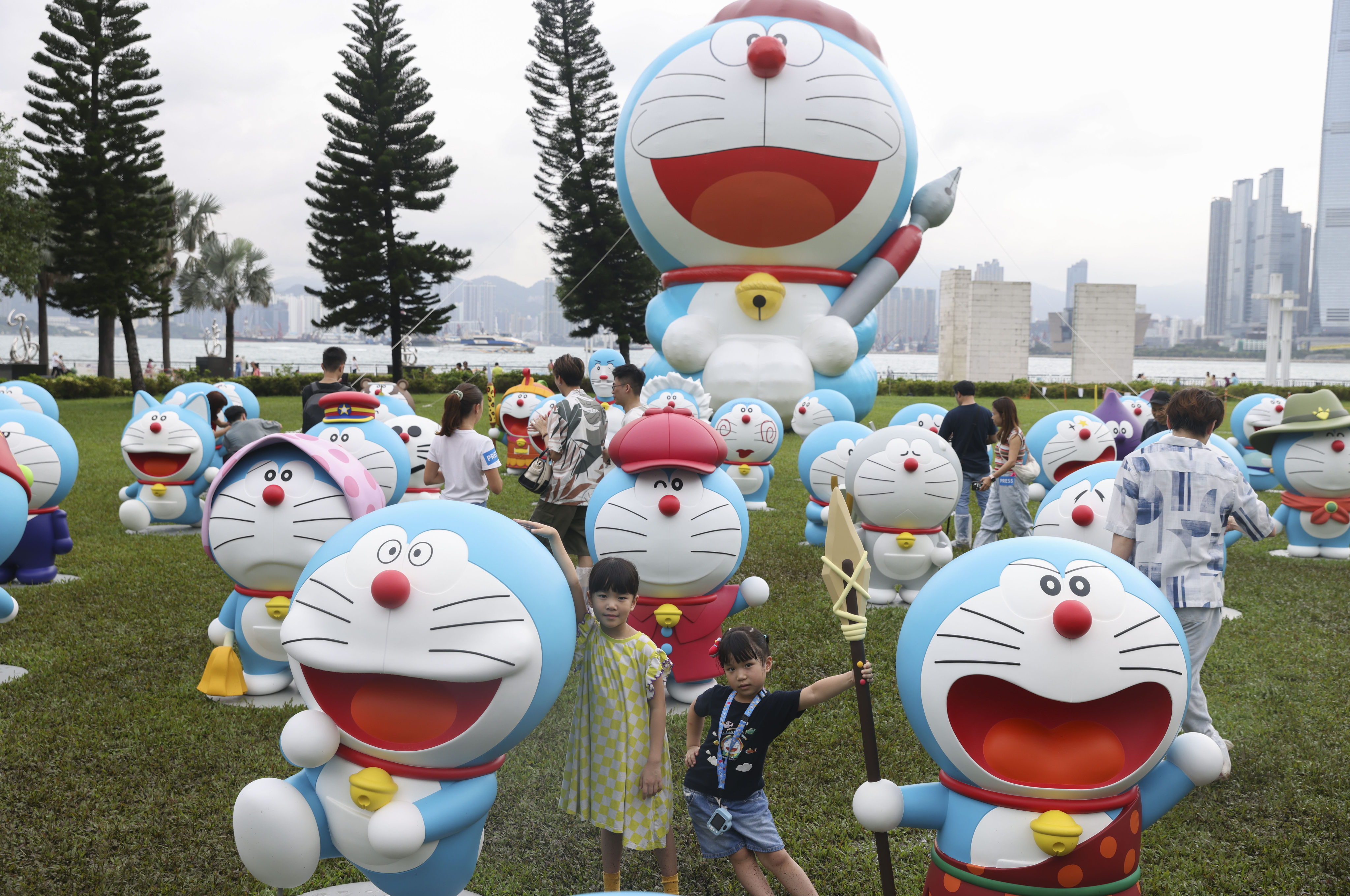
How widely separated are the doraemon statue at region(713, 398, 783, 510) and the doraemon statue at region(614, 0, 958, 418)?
2.47m

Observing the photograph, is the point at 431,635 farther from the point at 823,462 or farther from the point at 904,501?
the point at 823,462

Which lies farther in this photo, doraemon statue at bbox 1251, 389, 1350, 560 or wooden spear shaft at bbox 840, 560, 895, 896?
doraemon statue at bbox 1251, 389, 1350, 560

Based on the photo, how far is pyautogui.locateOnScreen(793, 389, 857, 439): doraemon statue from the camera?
1114 cm

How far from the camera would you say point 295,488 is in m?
4.36

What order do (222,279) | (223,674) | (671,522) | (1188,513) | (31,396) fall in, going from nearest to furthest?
(1188,513), (671,522), (223,674), (31,396), (222,279)

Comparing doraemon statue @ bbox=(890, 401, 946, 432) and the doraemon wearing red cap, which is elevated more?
doraemon statue @ bbox=(890, 401, 946, 432)

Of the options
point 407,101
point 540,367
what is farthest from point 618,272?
point 540,367

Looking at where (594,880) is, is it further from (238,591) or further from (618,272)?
(618,272)

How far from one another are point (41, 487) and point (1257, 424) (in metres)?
12.7

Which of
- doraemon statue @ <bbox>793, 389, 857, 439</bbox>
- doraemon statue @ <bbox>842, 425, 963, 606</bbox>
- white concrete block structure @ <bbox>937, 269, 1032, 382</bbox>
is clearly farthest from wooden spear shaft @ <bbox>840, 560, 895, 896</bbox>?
white concrete block structure @ <bbox>937, 269, 1032, 382</bbox>

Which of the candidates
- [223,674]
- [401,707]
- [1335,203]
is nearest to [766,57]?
[223,674]

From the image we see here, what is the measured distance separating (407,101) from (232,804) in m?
25.0

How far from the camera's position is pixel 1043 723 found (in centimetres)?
252

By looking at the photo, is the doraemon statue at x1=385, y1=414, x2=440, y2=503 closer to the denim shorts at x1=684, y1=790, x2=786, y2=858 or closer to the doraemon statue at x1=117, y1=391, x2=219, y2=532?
the doraemon statue at x1=117, y1=391, x2=219, y2=532
